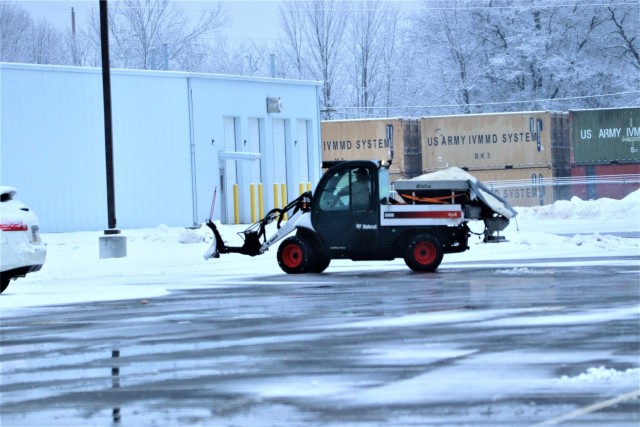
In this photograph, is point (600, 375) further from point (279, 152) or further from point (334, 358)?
point (279, 152)

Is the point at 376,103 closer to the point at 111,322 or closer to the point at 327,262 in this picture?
the point at 327,262

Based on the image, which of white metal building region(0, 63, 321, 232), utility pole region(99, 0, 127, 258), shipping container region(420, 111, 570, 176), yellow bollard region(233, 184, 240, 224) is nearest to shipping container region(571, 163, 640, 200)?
shipping container region(420, 111, 570, 176)

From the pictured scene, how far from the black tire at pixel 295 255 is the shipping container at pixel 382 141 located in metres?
27.9

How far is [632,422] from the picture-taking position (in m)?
7.95

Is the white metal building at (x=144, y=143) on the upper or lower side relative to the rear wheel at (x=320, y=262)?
upper

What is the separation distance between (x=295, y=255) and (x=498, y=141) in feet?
96.0

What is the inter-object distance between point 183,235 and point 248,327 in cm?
1740

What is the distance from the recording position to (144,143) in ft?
130

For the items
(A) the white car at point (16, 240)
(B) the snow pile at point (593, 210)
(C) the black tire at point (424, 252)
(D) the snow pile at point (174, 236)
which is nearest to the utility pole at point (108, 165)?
(D) the snow pile at point (174, 236)

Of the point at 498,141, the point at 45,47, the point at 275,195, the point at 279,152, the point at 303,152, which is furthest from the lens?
the point at 45,47

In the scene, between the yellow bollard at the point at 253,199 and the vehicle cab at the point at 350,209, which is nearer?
the vehicle cab at the point at 350,209

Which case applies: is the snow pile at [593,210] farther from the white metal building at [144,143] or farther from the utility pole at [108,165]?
the utility pole at [108,165]

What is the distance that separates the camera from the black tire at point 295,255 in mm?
22234

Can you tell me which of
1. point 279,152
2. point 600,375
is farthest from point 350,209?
point 279,152
